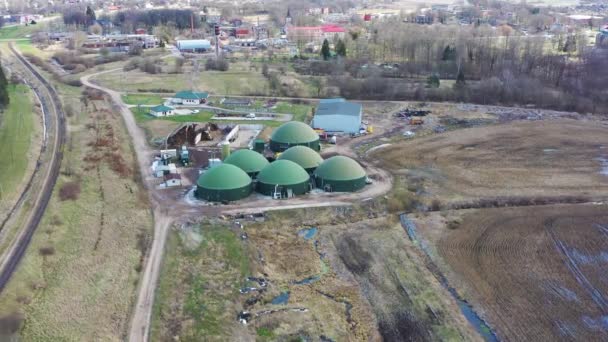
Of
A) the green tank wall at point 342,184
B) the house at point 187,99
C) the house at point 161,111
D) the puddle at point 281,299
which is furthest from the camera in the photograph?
the house at point 187,99

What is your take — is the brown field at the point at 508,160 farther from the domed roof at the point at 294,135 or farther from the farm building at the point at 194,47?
the farm building at the point at 194,47

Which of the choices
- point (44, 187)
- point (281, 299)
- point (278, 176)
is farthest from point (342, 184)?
point (44, 187)

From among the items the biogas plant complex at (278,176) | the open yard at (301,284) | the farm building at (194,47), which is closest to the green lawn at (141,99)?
the biogas plant complex at (278,176)

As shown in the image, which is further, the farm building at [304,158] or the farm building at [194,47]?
Result: the farm building at [194,47]

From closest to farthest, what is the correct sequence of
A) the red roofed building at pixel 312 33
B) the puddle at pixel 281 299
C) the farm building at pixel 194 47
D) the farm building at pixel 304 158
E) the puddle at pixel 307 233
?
the puddle at pixel 281 299 < the puddle at pixel 307 233 < the farm building at pixel 304 158 < the farm building at pixel 194 47 < the red roofed building at pixel 312 33

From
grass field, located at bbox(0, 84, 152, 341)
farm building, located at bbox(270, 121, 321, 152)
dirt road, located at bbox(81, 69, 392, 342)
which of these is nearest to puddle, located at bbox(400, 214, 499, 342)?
dirt road, located at bbox(81, 69, 392, 342)

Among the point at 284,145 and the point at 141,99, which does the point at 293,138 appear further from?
the point at 141,99

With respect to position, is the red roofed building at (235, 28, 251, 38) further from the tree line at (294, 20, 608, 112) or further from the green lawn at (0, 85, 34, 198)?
the green lawn at (0, 85, 34, 198)

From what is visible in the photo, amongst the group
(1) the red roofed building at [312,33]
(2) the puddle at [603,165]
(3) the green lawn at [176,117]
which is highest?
(1) the red roofed building at [312,33]
